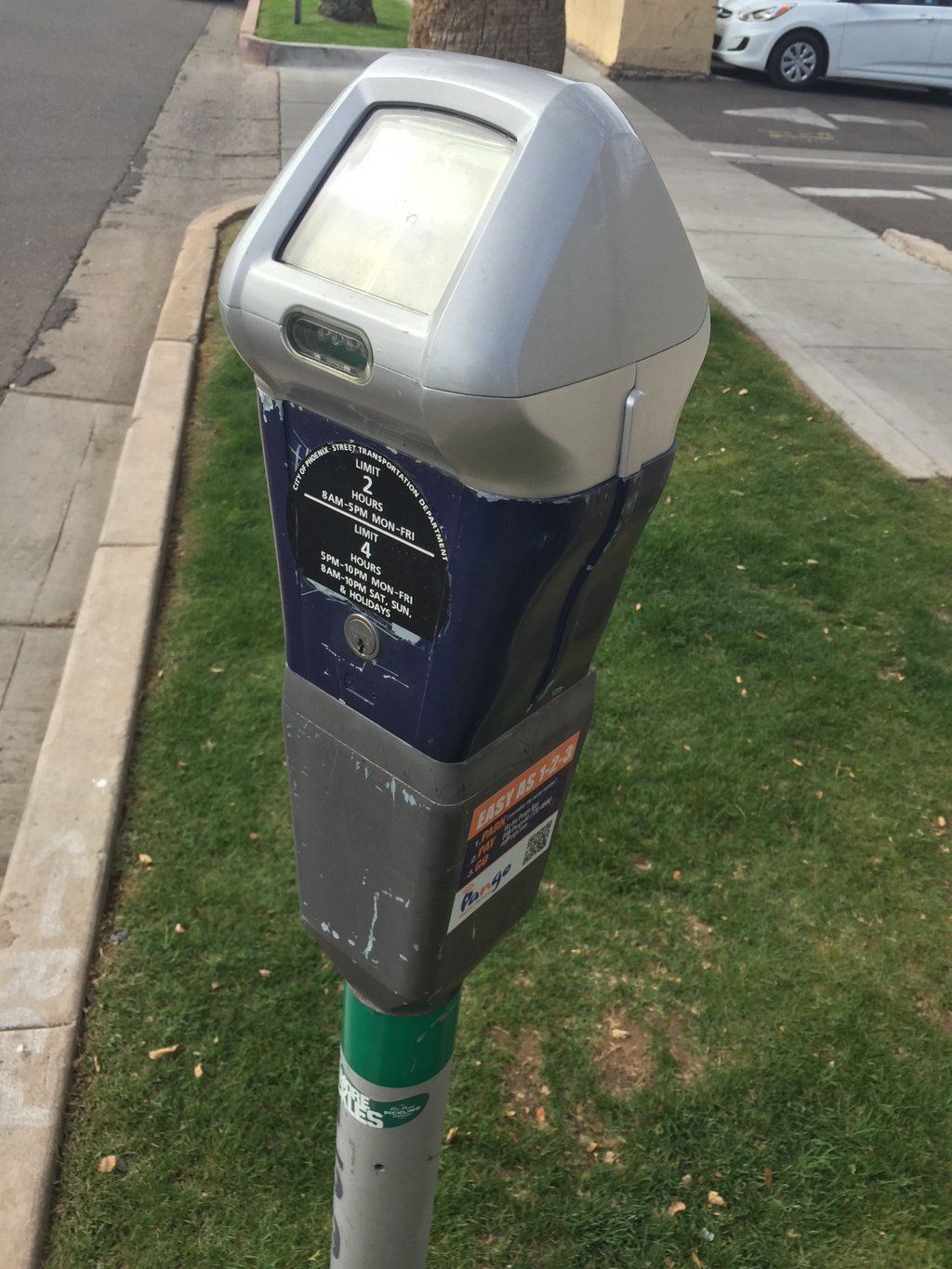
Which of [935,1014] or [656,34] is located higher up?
[656,34]

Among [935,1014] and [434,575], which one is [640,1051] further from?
[434,575]

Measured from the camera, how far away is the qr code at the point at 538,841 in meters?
1.52

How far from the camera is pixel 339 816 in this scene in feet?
4.68

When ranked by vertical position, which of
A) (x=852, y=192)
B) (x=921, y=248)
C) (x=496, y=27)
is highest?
(x=496, y=27)

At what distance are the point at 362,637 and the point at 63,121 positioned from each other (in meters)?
10.0

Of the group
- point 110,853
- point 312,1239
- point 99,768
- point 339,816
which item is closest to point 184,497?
point 99,768

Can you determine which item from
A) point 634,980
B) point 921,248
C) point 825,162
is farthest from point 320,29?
point 634,980

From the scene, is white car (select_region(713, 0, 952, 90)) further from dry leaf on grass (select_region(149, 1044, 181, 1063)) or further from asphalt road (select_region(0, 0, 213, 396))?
dry leaf on grass (select_region(149, 1044, 181, 1063))

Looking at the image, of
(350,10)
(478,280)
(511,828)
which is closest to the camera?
(478,280)

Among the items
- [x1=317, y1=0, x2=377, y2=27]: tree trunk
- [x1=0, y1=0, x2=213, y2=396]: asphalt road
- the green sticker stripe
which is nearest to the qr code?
the green sticker stripe

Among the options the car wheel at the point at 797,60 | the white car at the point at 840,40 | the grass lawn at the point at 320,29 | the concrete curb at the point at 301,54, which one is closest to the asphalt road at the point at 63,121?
the concrete curb at the point at 301,54

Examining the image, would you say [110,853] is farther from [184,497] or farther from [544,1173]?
[184,497]

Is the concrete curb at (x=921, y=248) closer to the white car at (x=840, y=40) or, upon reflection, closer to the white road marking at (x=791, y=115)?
the white road marking at (x=791, y=115)

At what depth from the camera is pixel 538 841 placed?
1.55m
